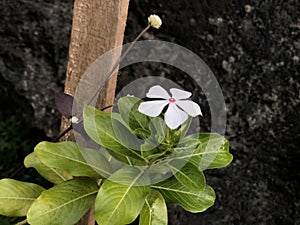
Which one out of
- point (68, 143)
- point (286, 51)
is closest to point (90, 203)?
point (68, 143)

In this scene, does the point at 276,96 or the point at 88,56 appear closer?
the point at 88,56

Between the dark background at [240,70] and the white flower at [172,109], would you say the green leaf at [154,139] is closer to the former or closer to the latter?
the white flower at [172,109]

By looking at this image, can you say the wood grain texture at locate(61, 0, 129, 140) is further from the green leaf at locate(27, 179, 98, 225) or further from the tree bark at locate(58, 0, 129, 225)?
the green leaf at locate(27, 179, 98, 225)

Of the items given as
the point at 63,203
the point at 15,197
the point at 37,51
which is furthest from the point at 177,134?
the point at 37,51

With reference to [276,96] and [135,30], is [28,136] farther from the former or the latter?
[276,96]

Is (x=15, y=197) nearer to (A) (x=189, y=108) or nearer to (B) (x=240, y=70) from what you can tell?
(A) (x=189, y=108)
